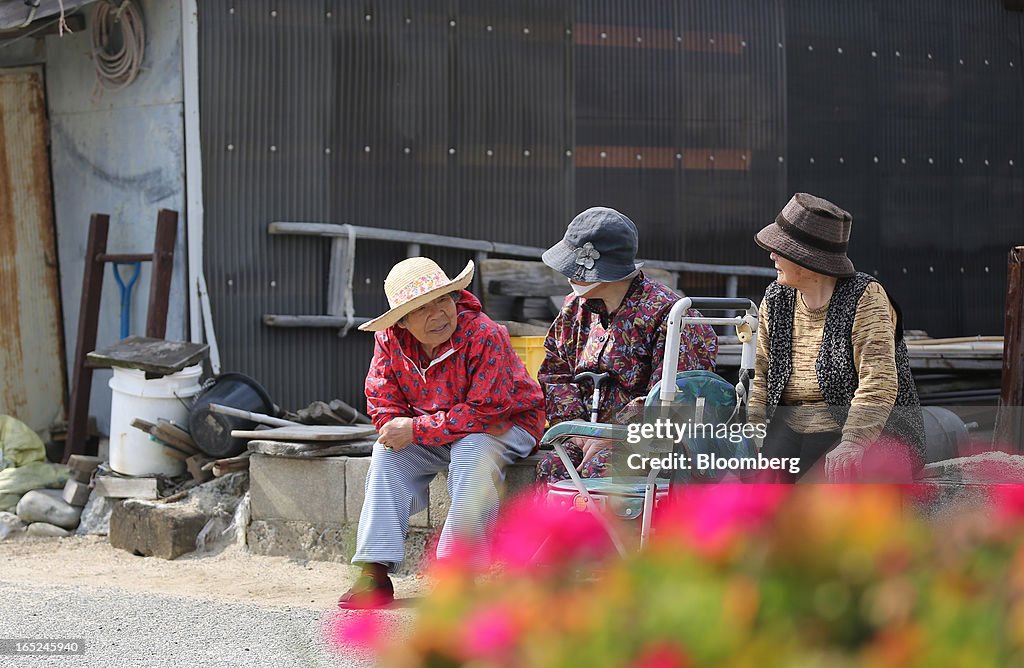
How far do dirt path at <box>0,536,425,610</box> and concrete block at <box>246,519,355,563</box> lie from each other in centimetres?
4

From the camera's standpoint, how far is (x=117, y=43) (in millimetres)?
7676

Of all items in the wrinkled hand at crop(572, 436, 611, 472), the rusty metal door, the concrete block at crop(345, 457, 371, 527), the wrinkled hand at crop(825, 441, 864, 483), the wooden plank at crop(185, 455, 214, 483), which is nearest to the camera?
the wrinkled hand at crop(825, 441, 864, 483)

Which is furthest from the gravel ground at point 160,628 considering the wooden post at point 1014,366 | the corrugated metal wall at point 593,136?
the wooden post at point 1014,366

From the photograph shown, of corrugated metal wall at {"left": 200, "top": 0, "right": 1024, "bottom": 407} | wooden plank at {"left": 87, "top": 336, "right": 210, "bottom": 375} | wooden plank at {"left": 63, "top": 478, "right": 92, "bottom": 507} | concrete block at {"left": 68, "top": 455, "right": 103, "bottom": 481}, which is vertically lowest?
wooden plank at {"left": 63, "top": 478, "right": 92, "bottom": 507}

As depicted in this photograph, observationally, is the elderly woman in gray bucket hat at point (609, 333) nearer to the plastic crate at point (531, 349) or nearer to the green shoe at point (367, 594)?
the green shoe at point (367, 594)

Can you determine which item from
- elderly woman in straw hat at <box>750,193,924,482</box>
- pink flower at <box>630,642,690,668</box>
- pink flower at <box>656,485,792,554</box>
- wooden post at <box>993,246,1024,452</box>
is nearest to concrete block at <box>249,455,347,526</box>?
elderly woman in straw hat at <box>750,193,924,482</box>

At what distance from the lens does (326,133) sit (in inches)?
303

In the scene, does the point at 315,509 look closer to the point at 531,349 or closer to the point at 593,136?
the point at 531,349

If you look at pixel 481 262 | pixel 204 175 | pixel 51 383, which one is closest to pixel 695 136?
pixel 481 262

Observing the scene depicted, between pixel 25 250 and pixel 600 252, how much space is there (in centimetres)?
459

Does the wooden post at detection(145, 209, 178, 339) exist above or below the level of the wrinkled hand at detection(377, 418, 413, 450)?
above

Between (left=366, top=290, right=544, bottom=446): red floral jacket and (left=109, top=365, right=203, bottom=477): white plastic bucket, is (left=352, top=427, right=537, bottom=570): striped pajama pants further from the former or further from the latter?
(left=109, top=365, right=203, bottom=477): white plastic bucket

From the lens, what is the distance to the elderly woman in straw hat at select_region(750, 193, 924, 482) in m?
4.12

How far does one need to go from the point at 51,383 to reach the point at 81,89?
1.93m
